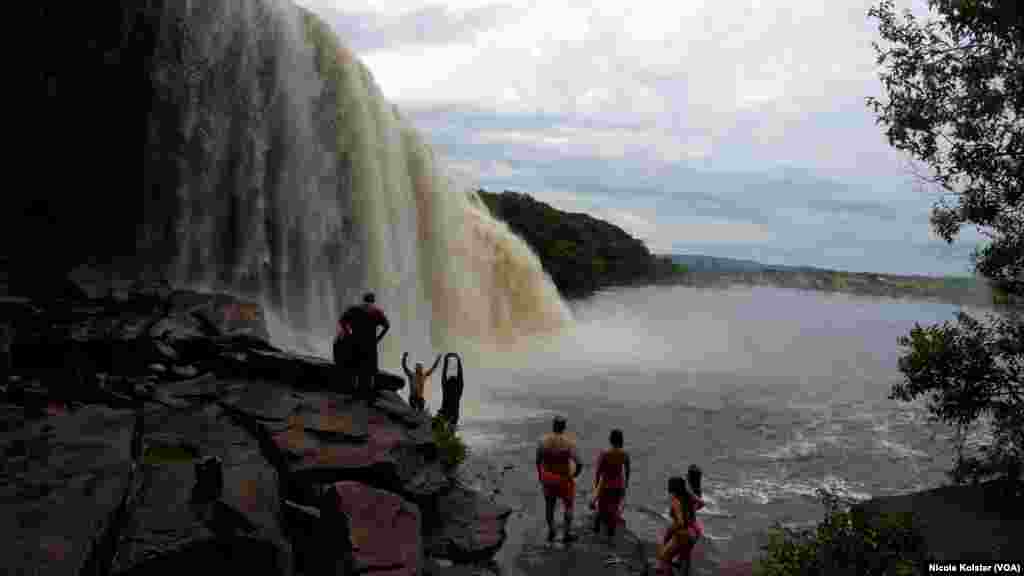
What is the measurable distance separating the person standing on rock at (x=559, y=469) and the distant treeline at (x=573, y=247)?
62091 mm

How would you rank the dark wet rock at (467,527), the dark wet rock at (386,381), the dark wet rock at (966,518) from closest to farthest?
the dark wet rock at (966,518) → the dark wet rock at (467,527) → the dark wet rock at (386,381)

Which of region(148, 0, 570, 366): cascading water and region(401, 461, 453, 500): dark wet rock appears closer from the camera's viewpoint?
region(401, 461, 453, 500): dark wet rock

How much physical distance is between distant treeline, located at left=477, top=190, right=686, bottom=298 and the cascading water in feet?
156

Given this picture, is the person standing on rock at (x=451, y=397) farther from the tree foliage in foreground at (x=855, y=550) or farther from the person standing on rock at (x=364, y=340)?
the tree foliage in foreground at (x=855, y=550)

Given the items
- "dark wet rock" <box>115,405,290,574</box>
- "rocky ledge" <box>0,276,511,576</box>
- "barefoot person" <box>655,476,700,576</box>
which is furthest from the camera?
"barefoot person" <box>655,476,700,576</box>

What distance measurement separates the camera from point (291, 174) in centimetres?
2323

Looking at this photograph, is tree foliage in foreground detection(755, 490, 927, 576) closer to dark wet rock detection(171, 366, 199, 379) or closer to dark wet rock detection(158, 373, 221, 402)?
dark wet rock detection(158, 373, 221, 402)

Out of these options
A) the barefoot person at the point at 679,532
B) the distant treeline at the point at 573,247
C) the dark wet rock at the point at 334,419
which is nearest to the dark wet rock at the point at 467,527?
the dark wet rock at the point at 334,419

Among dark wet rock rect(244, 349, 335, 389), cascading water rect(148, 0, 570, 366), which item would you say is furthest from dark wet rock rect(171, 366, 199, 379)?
Answer: cascading water rect(148, 0, 570, 366)

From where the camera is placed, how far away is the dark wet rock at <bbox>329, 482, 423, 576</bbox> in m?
8.11

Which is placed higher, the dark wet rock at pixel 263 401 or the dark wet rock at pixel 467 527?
the dark wet rock at pixel 263 401

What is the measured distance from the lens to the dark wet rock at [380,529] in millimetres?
8109

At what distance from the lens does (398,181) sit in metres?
26.5

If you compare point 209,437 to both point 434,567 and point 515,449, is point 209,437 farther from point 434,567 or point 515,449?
point 515,449
